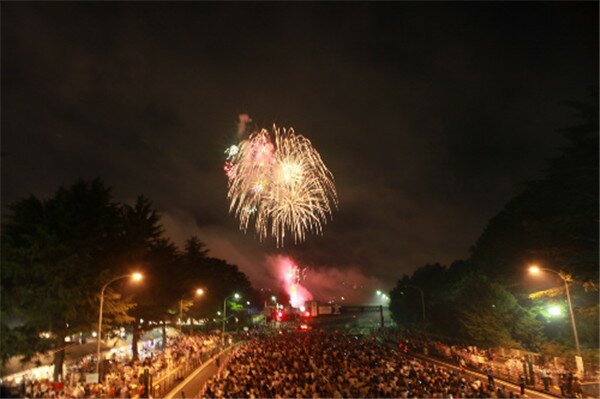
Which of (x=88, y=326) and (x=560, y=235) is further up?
(x=560, y=235)

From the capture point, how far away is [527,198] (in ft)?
171

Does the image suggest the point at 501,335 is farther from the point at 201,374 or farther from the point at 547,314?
the point at 201,374

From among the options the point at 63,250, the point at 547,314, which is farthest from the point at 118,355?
the point at 547,314

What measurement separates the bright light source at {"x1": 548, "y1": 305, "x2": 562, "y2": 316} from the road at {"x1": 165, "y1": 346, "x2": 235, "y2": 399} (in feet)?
99.2

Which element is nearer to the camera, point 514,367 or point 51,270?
point 51,270

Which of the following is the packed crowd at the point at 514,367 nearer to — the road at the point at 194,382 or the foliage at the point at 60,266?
the road at the point at 194,382

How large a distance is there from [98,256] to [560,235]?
33.4 metres

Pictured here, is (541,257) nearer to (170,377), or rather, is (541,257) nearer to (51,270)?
(170,377)

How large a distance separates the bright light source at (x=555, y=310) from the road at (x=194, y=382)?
30.2 metres

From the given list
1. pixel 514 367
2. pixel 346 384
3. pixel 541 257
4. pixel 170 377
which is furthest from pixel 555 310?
pixel 170 377

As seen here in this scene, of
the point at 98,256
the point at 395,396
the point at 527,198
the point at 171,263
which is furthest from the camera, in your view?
the point at 527,198

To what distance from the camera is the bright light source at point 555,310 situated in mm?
38812

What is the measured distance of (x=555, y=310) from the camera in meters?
39.6

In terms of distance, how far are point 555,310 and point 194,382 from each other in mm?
31908
